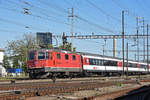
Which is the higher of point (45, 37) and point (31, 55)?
point (45, 37)

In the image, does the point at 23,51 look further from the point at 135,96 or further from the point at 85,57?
the point at 135,96

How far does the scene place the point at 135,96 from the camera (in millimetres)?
15102

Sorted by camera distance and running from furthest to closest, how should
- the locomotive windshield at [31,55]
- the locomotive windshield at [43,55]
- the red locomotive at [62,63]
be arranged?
the locomotive windshield at [31,55] < the locomotive windshield at [43,55] < the red locomotive at [62,63]

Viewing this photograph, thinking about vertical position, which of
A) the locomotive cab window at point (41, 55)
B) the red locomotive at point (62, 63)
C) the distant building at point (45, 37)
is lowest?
the red locomotive at point (62, 63)

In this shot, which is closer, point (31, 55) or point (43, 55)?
point (43, 55)

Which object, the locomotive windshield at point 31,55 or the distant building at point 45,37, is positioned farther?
the distant building at point 45,37

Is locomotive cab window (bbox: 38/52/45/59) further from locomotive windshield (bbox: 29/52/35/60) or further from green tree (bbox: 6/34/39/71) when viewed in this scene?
green tree (bbox: 6/34/39/71)

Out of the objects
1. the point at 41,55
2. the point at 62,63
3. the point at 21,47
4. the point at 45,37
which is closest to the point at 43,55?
the point at 41,55

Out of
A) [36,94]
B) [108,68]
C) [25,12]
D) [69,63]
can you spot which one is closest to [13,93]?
[36,94]

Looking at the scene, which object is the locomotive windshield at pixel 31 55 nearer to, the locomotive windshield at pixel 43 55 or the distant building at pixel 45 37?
the locomotive windshield at pixel 43 55

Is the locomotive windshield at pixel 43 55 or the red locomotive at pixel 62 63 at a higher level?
the locomotive windshield at pixel 43 55

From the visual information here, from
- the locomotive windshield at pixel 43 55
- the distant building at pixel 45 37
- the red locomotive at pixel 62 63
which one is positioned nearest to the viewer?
the red locomotive at pixel 62 63

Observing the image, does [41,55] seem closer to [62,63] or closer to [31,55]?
[31,55]

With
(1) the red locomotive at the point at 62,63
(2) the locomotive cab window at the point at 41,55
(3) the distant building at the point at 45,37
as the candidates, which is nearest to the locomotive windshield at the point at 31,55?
Result: (1) the red locomotive at the point at 62,63
